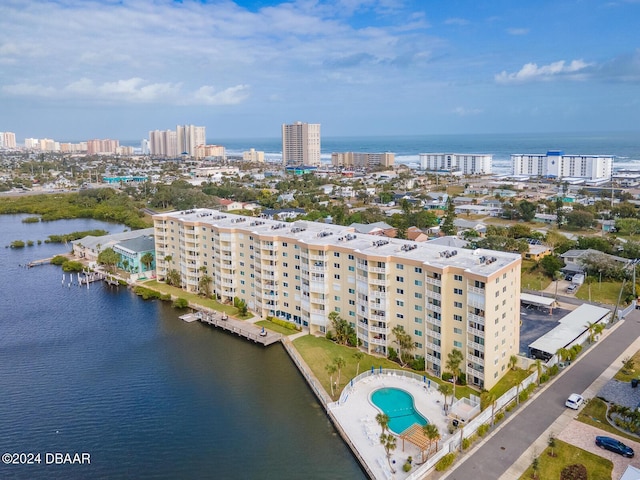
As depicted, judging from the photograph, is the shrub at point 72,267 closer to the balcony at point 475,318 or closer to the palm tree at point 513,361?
the balcony at point 475,318

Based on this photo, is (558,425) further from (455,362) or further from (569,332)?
(569,332)

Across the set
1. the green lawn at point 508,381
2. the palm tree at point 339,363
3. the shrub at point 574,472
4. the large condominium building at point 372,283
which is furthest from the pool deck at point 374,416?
the shrub at point 574,472

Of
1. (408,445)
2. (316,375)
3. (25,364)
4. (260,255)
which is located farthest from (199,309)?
(408,445)

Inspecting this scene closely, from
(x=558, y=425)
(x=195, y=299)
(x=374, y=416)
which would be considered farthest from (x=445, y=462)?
(x=195, y=299)

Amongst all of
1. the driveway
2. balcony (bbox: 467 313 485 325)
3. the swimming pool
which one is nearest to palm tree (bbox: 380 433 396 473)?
the swimming pool

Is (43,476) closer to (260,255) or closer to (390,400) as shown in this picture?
(390,400)
